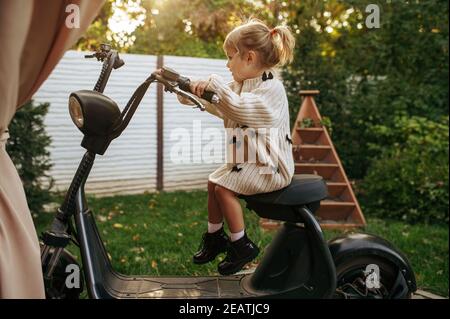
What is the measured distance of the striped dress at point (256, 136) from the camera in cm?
163

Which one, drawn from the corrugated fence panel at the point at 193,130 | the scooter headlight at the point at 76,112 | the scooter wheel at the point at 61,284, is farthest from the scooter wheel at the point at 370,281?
the scooter headlight at the point at 76,112

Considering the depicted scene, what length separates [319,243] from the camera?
1808mm

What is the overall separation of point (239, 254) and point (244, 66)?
622mm

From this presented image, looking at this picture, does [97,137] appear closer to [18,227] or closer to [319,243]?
[18,227]

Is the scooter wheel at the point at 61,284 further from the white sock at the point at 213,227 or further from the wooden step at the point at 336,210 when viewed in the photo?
the wooden step at the point at 336,210

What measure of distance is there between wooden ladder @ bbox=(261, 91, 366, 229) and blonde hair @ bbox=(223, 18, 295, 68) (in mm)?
1536

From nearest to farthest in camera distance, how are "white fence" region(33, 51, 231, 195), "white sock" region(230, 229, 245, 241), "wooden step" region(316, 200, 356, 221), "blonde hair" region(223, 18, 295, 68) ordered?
1. "blonde hair" region(223, 18, 295, 68)
2. "white sock" region(230, 229, 245, 241)
3. "white fence" region(33, 51, 231, 195)
4. "wooden step" region(316, 200, 356, 221)

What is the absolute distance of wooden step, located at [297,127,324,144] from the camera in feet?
11.5

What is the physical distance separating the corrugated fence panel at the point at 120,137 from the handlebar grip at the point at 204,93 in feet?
0.95

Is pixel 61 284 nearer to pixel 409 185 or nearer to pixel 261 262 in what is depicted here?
pixel 261 262

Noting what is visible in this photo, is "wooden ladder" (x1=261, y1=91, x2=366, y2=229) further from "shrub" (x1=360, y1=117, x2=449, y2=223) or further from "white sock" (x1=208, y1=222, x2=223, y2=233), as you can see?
"white sock" (x1=208, y1=222, x2=223, y2=233)

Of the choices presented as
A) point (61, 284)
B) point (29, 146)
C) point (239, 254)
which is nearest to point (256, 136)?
point (239, 254)

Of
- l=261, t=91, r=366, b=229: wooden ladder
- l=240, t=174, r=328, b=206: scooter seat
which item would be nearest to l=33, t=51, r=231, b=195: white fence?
l=240, t=174, r=328, b=206: scooter seat
